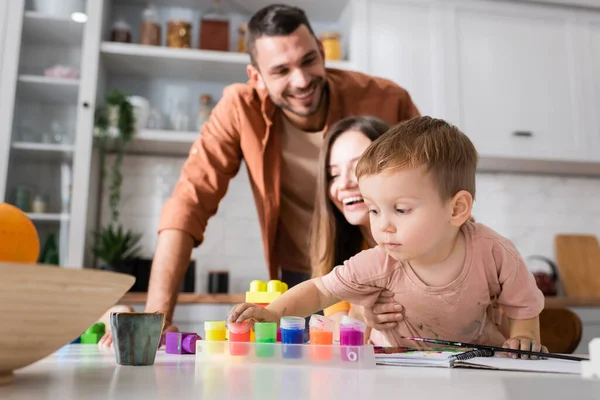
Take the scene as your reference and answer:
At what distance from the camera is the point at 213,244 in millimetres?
3238

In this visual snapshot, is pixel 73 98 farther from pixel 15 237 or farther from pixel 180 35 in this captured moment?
pixel 15 237

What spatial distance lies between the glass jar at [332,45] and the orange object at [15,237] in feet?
9.05

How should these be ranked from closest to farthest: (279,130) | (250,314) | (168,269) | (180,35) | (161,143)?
(250,314) → (168,269) → (279,130) → (161,143) → (180,35)

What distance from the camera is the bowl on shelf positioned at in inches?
19.4

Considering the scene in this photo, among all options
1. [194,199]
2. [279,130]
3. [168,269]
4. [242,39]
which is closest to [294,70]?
[279,130]

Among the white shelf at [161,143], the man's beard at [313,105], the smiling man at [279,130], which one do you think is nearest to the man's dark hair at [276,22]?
the smiling man at [279,130]

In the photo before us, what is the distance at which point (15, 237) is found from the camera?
0.57 meters

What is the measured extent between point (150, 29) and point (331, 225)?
6.97 ft

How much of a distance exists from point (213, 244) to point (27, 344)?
2718mm

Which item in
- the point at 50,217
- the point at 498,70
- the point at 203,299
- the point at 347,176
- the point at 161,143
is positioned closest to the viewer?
the point at 347,176

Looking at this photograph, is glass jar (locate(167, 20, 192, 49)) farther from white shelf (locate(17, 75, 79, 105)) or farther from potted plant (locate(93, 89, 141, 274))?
white shelf (locate(17, 75, 79, 105))

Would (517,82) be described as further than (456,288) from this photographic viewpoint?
Yes

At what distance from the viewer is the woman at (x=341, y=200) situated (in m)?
1.38

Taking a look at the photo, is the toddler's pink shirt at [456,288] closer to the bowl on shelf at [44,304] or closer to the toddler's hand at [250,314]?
the toddler's hand at [250,314]
